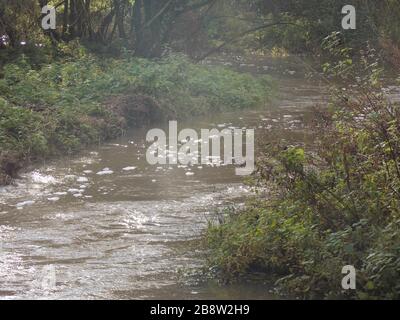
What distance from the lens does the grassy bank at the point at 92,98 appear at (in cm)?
1394

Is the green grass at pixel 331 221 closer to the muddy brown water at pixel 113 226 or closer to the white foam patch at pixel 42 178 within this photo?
the muddy brown water at pixel 113 226

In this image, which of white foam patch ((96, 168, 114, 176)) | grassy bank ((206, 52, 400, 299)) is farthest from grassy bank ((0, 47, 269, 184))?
grassy bank ((206, 52, 400, 299))

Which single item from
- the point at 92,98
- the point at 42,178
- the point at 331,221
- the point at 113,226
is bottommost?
the point at 113,226

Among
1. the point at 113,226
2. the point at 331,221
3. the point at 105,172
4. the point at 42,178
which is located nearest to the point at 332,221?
the point at 331,221

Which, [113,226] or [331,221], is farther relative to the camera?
[113,226]

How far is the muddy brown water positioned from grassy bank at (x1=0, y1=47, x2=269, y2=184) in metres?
0.48

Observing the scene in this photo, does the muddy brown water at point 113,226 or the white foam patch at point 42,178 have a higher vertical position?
the white foam patch at point 42,178

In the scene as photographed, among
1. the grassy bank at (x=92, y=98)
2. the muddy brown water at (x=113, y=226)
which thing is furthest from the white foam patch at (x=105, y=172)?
the grassy bank at (x=92, y=98)

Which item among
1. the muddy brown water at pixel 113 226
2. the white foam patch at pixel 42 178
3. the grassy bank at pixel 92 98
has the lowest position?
the muddy brown water at pixel 113 226

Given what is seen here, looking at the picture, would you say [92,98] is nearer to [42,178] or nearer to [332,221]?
[42,178]

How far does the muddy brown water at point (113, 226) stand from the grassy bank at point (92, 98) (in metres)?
0.48

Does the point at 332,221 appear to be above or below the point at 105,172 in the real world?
above

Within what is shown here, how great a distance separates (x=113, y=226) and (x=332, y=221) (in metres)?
3.47

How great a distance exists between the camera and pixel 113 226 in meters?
9.97
